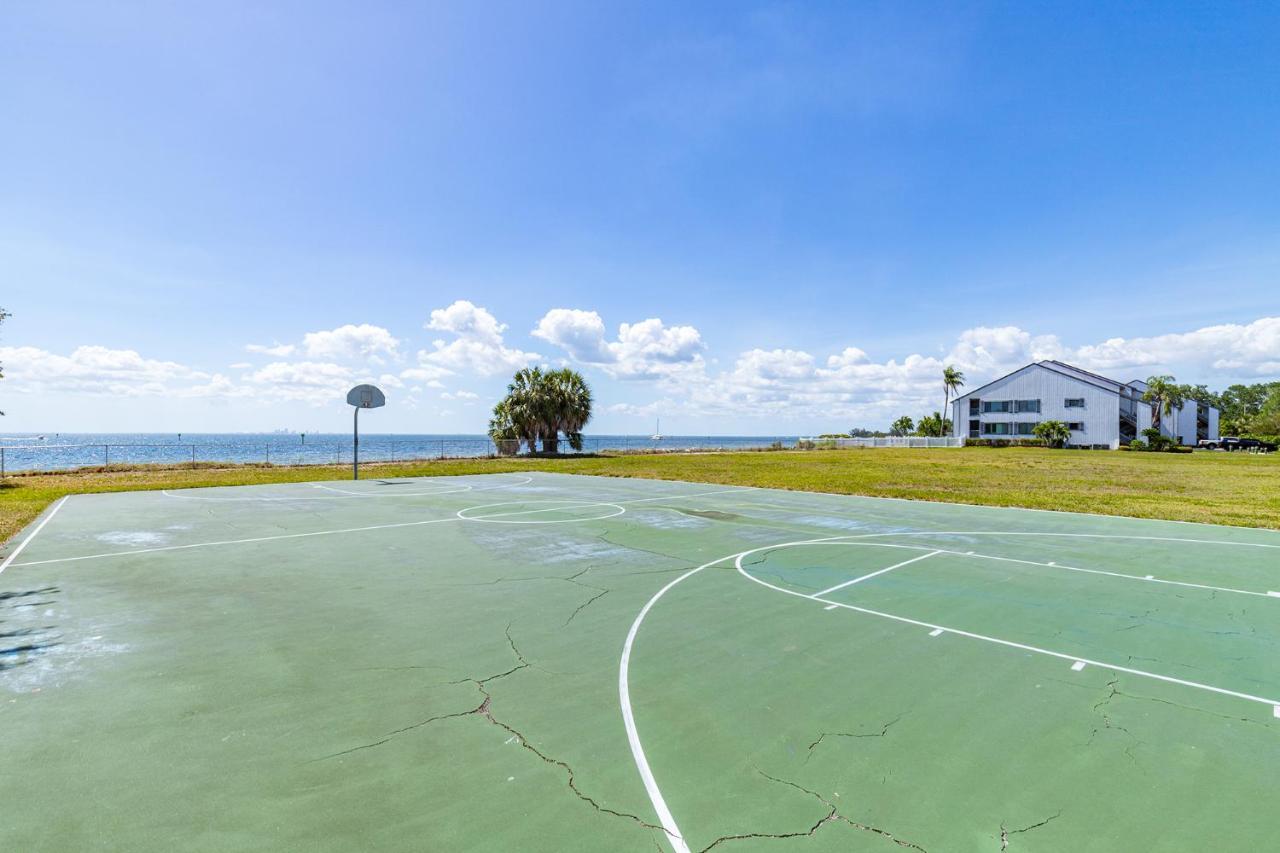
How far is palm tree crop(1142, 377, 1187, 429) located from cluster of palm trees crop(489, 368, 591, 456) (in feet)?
198

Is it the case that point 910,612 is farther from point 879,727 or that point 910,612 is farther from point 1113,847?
point 1113,847

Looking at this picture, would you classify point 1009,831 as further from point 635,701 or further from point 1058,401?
point 1058,401

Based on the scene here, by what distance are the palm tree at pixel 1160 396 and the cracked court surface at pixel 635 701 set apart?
6812cm

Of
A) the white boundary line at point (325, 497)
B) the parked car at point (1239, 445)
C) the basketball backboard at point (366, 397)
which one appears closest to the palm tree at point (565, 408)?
the basketball backboard at point (366, 397)

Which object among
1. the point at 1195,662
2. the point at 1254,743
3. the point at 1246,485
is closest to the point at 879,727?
the point at 1254,743

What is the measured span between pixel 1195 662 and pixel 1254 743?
163cm

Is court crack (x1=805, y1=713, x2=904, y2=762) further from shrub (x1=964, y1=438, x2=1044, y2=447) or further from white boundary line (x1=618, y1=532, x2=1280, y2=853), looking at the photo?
shrub (x1=964, y1=438, x2=1044, y2=447)

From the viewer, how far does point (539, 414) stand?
44.1 metres

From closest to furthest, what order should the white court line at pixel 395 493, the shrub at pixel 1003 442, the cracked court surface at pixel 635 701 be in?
the cracked court surface at pixel 635 701 < the white court line at pixel 395 493 < the shrub at pixel 1003 442

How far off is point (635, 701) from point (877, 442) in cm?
6481

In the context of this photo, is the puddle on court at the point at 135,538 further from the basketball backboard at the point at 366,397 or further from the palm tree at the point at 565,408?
the palm tree at the point at 565,408

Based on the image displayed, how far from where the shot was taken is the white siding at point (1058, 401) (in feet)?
181

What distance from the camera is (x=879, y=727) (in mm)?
4008

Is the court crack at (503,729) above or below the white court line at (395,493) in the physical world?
below
